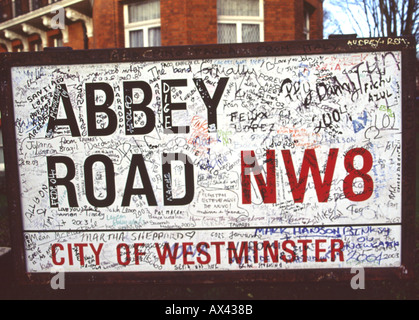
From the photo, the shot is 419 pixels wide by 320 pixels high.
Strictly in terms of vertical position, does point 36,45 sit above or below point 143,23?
above

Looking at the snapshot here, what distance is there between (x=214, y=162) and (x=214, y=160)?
2 cm

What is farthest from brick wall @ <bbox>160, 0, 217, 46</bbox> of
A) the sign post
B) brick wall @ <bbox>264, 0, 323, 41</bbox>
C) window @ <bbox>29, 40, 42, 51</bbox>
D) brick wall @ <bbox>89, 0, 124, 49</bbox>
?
window @ <bbox>29, 40, 42, 51</bbox>

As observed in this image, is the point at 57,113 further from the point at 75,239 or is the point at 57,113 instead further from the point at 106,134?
the point at 75,239

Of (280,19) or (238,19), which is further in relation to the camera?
(238,19)

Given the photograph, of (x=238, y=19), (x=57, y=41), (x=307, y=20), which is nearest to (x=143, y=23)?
(x=238, y=19)

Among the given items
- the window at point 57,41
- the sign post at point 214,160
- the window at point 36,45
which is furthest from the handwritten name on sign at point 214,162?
the window at point 36,45

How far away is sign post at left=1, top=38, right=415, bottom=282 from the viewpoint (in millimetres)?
2434

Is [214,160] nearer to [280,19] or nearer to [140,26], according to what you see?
[280,19]

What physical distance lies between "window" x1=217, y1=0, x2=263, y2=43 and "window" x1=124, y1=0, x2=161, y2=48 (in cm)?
177

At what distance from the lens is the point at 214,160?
8.24 ft

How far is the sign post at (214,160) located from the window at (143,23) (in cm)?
674

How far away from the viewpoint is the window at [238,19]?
8.54m

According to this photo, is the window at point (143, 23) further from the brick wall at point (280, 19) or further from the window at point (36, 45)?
the window at point (36, 45)

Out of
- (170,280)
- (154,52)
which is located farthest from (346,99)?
(170,280)
